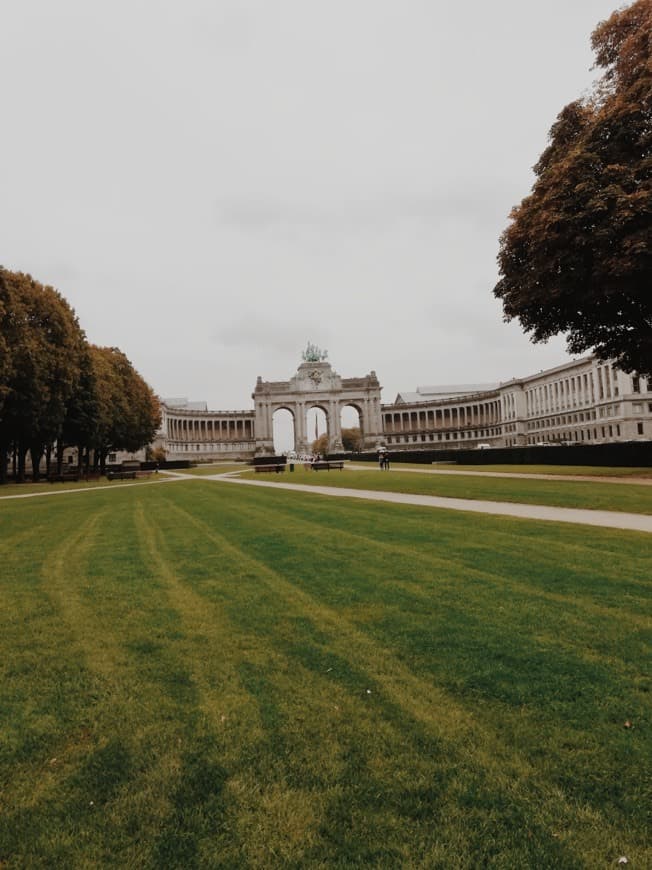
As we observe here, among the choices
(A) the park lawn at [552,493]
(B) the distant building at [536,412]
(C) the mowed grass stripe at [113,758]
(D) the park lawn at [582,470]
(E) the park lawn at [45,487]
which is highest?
(B) the distant building at [536,412]

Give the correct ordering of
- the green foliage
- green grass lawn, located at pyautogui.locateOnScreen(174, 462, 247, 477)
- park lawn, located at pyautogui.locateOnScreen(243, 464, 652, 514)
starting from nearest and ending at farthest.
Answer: park lawn, located at pyautogui.locateOnScreen(243, 464, 652, 514) < the green foliage < green grass lawn, located at pyautogui.locateOnScreen(174, 462, 247, 477)

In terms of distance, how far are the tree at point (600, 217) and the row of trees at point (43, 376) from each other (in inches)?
1159

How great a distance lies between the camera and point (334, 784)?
119 inches

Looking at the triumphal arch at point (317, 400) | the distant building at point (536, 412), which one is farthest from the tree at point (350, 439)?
the triumphal arch at point (317, 400)

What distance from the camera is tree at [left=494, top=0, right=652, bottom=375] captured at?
69.3ft

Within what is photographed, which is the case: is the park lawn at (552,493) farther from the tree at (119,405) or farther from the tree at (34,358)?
the tree at (119,405)

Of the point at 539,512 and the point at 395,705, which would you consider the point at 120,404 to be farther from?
the point at 395,705

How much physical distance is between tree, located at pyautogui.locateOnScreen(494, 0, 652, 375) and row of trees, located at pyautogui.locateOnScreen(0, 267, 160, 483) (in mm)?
29428

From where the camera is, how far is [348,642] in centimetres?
507

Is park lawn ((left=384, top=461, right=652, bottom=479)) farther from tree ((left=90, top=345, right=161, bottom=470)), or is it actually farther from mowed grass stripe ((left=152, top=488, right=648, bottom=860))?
tree ((left=90, top=345, right=161, bottom=470))

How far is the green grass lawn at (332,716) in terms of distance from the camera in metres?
2.65

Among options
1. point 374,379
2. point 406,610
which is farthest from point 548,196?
point 374,379

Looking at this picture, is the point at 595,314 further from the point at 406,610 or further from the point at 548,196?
the point at 406,610

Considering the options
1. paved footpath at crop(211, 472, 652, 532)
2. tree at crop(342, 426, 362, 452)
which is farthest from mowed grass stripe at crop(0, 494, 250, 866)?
tree at crop(342, 426, 362, 452)
